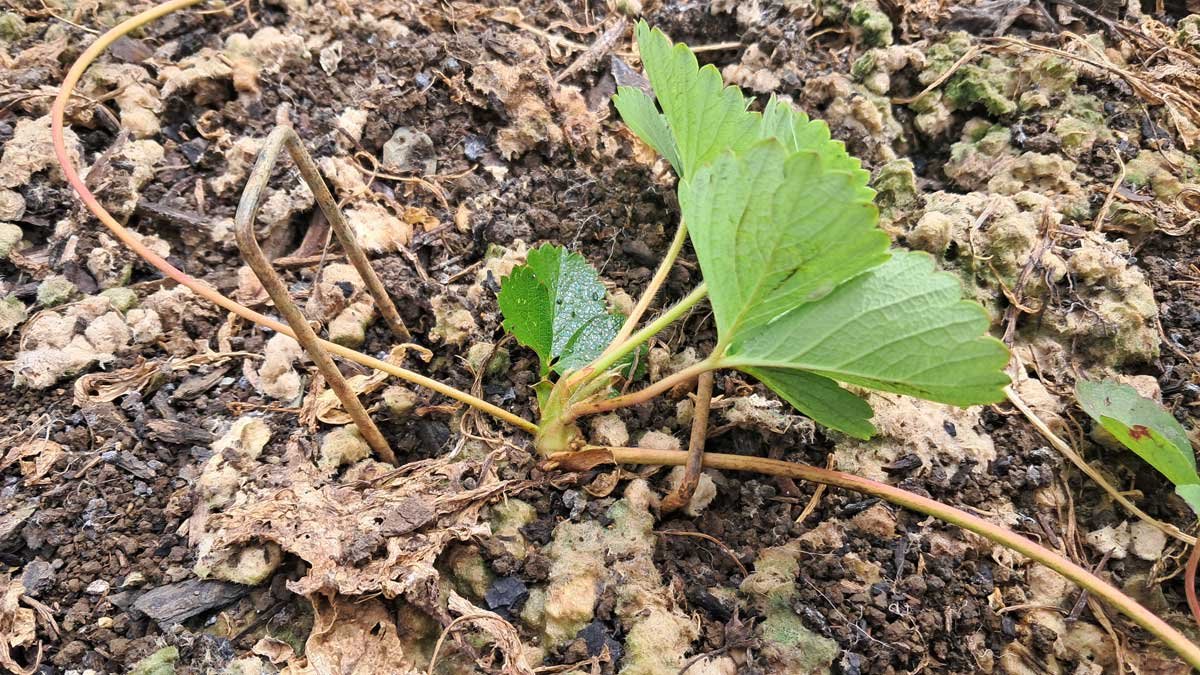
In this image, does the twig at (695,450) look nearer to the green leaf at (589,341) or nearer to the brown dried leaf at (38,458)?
the green leaf at (589,341)

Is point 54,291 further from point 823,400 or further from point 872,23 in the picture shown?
point 872,23

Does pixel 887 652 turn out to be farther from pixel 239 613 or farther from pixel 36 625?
pixel 36 625

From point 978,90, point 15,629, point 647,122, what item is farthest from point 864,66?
point 15,629

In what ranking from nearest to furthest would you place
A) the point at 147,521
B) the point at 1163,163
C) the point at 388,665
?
the point at 388,665 < the point at 147,521 < the point at 1163,163

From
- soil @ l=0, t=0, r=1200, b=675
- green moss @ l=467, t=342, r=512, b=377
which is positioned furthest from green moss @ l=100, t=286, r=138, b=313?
green moss @ l=467, t=342, r=512, b=377

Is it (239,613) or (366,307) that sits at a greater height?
(366,307)

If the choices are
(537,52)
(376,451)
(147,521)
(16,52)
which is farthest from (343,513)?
(16,52)
